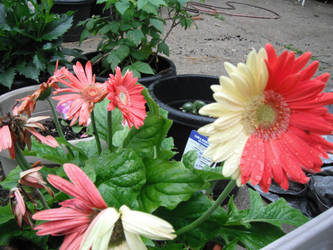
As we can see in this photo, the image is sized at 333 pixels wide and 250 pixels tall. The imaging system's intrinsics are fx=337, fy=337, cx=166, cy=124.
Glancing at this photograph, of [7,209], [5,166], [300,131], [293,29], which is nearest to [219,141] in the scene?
[300,131]

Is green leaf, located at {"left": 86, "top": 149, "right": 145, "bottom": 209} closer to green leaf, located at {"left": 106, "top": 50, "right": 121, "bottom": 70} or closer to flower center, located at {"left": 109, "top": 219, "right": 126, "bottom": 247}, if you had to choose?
flower center, located at {"left": 109, "top": 219, "right": 126, "bottom": 247}

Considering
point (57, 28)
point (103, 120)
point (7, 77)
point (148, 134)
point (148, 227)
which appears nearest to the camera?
point (148, 227)

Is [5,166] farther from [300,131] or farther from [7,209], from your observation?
[300,131]

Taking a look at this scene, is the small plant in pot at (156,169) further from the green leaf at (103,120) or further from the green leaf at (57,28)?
the green leaf at (57,28)

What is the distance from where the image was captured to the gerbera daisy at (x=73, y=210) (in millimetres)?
389

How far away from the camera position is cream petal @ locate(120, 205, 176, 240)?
1.12ft

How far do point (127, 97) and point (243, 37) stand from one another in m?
3.43

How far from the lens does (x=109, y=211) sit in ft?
1.19

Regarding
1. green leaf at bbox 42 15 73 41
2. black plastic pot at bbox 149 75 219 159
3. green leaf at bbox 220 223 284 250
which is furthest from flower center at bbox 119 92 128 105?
green leaf at bbox 42 15 73 41

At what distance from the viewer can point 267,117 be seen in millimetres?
476

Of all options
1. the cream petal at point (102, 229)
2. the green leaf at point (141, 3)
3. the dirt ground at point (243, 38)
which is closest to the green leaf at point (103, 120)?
the cream petal at point (102, 229)

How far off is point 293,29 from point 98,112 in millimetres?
4129

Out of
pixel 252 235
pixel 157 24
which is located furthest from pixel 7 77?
pixel 252 235

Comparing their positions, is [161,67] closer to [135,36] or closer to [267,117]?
[135,36]
